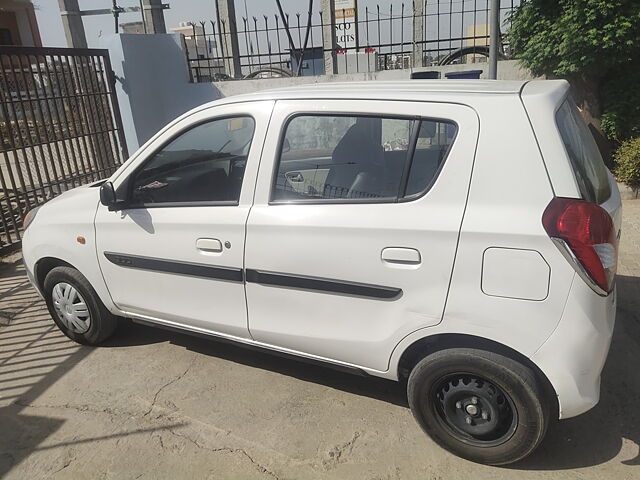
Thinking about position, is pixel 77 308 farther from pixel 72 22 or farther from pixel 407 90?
pixel 72 22

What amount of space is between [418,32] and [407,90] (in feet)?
23.9

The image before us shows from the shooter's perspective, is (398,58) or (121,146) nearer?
(121,146)

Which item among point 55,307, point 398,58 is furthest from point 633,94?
point 55,307

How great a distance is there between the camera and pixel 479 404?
2289 mm

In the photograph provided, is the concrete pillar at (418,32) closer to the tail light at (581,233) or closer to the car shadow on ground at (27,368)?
the car shadow on ground at (27,368)

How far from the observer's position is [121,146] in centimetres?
762

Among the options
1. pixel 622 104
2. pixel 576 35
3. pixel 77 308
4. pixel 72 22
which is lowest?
pixel 77 308

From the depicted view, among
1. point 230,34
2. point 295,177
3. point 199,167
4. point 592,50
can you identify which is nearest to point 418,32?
point 592,50

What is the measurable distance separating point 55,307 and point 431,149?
3014 millimetres

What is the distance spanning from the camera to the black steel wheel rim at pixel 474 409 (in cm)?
224

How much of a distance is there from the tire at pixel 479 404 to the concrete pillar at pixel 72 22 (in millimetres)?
11594

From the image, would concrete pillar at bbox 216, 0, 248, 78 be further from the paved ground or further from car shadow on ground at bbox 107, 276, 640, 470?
the paved ground

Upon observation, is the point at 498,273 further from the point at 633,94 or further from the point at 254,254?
the point at 633,94

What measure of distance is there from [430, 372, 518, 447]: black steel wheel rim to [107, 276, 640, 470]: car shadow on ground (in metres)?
0.23
